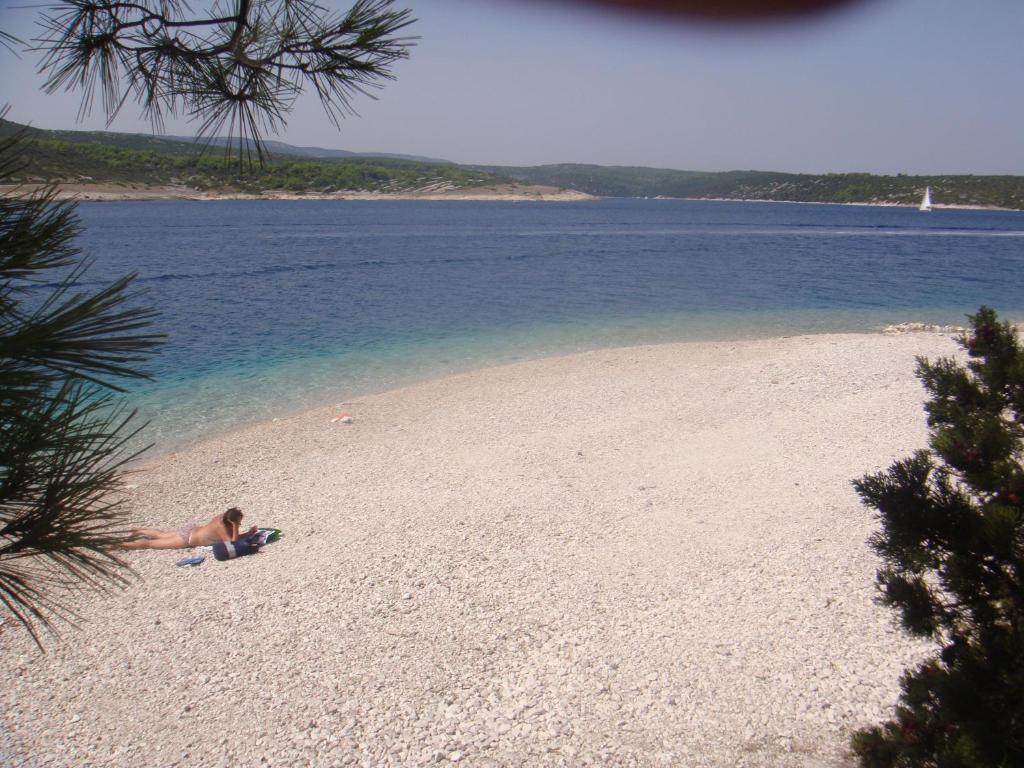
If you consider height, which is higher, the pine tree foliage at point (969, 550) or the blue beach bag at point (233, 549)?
the pine tree foliage at point (969, 550)

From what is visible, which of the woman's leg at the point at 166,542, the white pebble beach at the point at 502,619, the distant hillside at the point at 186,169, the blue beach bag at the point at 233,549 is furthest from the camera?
the woman's leg at the point at 166,542

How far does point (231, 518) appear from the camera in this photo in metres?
6.56

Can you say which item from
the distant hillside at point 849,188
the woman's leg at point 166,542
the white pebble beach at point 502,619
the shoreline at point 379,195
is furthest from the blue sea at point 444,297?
the distant hillside at point 849,188

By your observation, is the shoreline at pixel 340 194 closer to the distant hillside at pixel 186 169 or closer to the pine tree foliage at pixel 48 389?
the distant hillside at pixel 186 169

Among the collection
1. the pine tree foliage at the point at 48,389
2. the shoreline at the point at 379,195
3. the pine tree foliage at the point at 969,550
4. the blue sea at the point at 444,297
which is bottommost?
the blue sea at the point at 444,297

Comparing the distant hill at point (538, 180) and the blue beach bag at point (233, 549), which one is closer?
the blue beach bag at point (233, 549)

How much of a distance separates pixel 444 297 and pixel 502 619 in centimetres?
2204

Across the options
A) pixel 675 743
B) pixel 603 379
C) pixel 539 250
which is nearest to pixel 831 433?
pixel 603 379

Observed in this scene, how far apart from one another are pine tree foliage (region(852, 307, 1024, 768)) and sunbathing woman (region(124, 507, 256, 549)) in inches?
229

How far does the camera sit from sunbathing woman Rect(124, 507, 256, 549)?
6590mm

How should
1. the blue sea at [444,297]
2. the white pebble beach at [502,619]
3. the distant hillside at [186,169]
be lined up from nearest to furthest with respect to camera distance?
1. the distant hillside at [186,169]
2. the white pebble beach at [502,619]
3. the blue sea at [444,297]

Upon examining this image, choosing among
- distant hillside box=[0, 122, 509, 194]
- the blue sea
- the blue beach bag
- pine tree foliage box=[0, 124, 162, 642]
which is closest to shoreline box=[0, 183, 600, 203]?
distant hillside box=[0, 122, 509, 194]

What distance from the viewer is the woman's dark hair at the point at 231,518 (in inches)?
258

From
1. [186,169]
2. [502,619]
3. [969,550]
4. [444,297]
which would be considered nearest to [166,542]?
[502,619]
